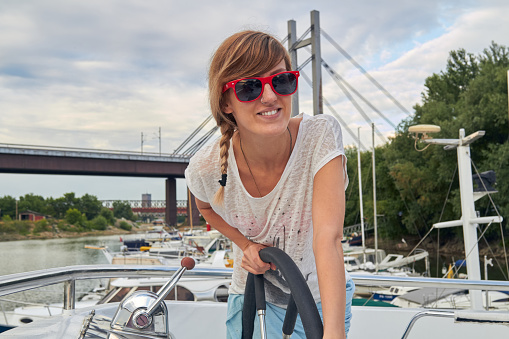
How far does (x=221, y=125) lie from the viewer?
1537mm

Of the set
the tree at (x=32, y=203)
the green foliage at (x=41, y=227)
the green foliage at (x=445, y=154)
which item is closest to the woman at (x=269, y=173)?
the green foliage at (x=445, y=154)

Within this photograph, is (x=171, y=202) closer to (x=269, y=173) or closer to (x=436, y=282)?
(x=436, y=282)

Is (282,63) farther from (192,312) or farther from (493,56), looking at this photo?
(493,56)

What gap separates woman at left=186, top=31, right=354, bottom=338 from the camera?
131cm

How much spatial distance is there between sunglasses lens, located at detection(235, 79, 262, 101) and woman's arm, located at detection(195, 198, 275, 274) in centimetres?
46

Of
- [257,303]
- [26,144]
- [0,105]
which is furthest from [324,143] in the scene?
[0,105]

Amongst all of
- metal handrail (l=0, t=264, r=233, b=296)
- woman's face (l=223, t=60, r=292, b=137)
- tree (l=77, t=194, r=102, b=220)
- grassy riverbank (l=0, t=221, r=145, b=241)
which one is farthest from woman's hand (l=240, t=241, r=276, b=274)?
tree (l=77, t=194, r=102, b=220)

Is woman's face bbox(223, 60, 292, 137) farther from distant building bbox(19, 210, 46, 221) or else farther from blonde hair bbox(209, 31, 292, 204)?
distant building bbox(19, 210, 46, 221)

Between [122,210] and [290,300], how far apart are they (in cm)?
4795

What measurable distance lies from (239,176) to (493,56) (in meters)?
29.4

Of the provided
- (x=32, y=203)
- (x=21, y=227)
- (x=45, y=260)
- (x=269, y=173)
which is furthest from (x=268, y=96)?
(x=32, y=203)

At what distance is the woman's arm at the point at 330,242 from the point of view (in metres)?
0.98

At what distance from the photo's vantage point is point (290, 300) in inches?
47.5

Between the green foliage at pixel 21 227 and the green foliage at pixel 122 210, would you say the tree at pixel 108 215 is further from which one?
the green foliage at pixel 21 227
